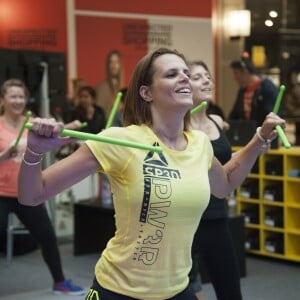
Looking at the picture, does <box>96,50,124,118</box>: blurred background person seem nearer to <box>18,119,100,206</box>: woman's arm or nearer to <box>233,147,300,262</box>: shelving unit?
<box>233,147,300,262</box>: shelving unit

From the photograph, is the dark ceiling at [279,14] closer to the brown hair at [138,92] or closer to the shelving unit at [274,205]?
the shelving unit at [274,205]

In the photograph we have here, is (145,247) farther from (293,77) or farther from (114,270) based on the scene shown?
(293,77)

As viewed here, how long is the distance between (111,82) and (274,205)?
4.10 meters

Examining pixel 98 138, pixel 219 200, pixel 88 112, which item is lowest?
pixel 219 200

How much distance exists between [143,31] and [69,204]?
3.93 m

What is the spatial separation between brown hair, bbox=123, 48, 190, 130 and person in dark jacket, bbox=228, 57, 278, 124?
4016 millimetres

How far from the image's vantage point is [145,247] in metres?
1.98

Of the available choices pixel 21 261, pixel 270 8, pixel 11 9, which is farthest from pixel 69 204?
pixel 270 8

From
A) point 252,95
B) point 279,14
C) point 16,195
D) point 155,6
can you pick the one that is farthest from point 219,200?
point 279,14

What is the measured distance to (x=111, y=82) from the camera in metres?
9.25

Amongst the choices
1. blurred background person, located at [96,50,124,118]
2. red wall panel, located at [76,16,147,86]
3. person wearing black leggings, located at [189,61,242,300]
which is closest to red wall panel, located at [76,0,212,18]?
red wall panel, located at [76,16,147,86]

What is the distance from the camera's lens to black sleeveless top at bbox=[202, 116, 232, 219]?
3037 millimetres

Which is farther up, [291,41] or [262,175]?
[291,41]

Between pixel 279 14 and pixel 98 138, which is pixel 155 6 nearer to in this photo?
pixel 279 14
